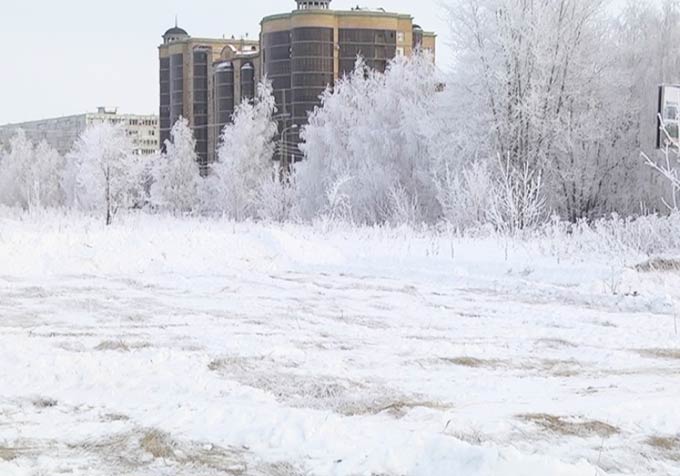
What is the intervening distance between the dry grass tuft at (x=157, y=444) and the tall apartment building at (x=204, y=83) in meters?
78.1

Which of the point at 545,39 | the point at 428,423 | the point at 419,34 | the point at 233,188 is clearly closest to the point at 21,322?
the point at 428,423

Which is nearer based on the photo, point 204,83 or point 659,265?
point 659,265

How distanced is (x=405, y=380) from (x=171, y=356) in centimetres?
213

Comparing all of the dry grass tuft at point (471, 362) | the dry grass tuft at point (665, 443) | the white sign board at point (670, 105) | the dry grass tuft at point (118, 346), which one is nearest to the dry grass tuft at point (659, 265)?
the dry grass tuft at point (471, 362)

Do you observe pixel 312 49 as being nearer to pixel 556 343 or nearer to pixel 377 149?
pixel 377 149

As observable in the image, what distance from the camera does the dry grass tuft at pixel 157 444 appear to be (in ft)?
15.1

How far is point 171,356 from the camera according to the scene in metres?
7.31

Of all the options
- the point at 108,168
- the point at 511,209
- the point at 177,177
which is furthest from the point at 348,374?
the point at 108,168

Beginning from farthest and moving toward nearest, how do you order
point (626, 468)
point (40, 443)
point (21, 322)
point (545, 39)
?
point (545, 39) → point (21, 322) → point (40, 443) → point (626, 468)

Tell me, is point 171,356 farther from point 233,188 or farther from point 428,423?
point 233,188

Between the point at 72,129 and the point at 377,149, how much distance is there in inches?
4280

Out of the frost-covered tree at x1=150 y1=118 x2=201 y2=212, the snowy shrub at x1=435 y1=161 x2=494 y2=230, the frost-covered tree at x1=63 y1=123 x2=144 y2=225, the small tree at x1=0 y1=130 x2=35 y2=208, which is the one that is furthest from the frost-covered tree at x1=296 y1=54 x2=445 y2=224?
the small tree at x1=0 y1=130 x2=35 y2=208

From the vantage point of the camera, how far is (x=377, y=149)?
3781 cm

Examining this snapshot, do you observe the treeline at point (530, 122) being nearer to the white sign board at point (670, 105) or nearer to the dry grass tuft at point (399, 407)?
the white sign board at point (670, 105)
